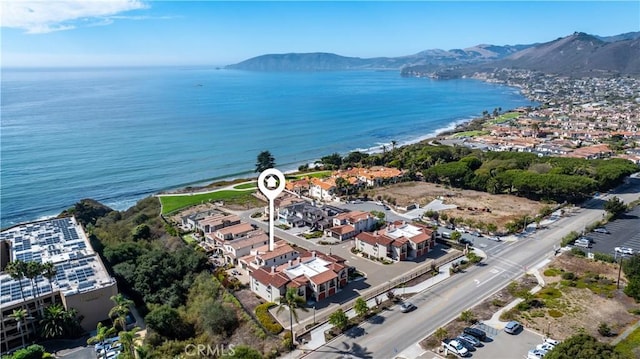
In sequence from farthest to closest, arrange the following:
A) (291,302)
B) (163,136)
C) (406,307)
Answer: (163,136)
(406,307)
(291,302)

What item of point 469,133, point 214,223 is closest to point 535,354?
point 214,223

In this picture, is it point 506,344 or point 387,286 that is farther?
point 387,286

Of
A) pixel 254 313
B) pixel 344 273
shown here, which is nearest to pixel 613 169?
pixel 344 273

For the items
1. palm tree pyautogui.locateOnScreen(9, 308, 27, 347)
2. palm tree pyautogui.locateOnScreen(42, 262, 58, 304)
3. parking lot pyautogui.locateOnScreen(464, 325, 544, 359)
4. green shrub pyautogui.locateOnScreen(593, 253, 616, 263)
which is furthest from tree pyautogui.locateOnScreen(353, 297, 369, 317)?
green shrub pyautogui.locateOnScreen(593, 253, 616, 263)

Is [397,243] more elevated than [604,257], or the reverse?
[397,243]

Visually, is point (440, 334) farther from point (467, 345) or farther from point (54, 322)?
point (54, 322)

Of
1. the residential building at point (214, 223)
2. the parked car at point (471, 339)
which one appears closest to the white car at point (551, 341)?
the parked car at point (471, 339)

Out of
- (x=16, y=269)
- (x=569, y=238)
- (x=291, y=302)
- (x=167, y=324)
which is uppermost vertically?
(x=16, y=269)

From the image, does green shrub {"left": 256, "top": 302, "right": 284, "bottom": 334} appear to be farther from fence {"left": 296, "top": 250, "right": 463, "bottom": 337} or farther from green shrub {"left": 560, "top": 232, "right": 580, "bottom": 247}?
green shrub {"left": 560, "top": 232, "right": 580, "bottom": 247}
